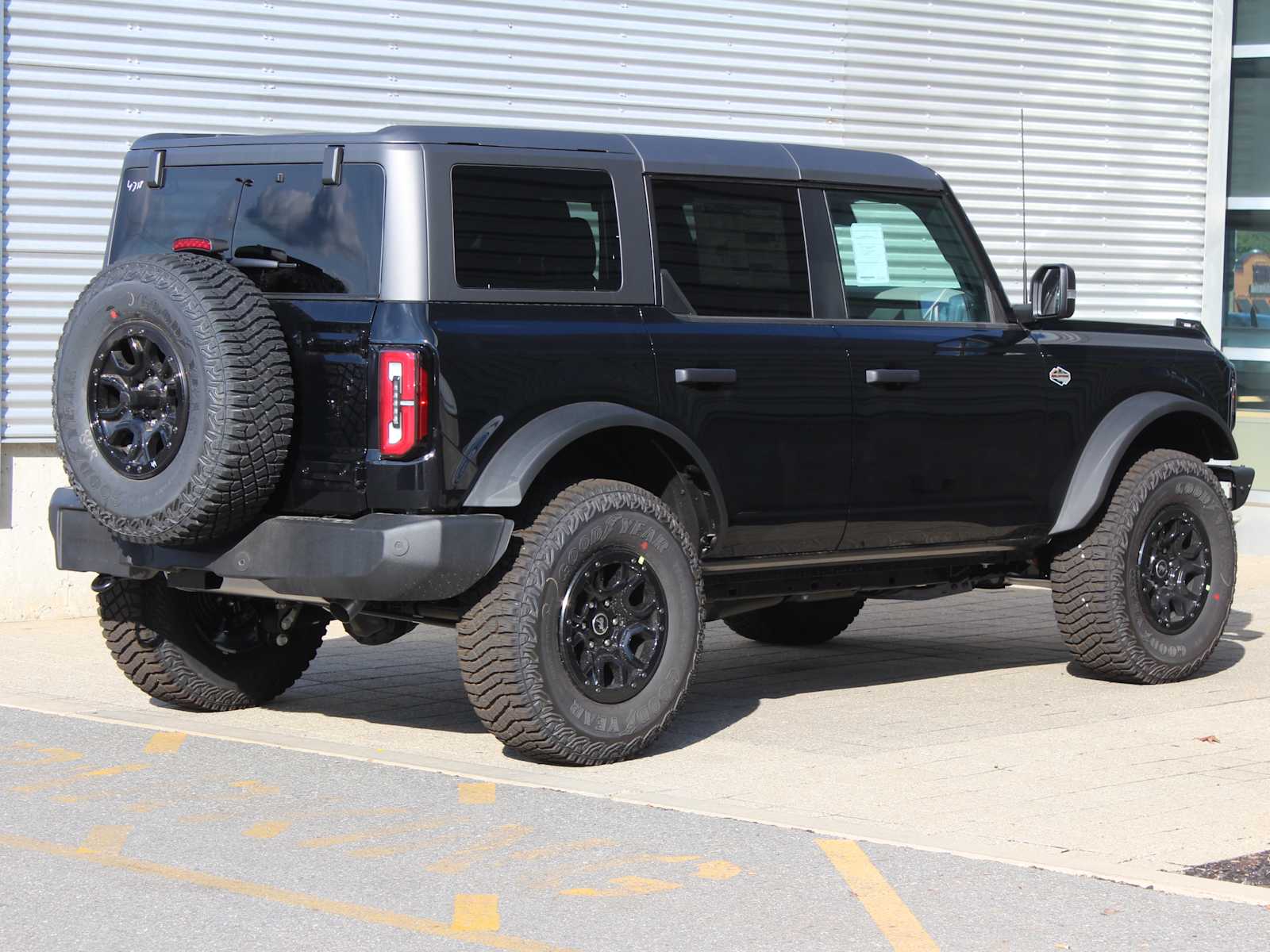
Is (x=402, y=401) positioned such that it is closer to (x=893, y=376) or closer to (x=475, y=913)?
(x=475, y=913)

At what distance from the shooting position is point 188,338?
659cm

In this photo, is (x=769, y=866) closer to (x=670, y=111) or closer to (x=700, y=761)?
(x=700, y=761)

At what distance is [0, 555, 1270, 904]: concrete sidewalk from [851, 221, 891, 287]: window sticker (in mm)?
1695

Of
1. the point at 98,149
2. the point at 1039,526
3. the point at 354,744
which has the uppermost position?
the point at 98,149

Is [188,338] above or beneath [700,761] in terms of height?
above

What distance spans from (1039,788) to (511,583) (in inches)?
71.5

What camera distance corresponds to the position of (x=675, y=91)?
1314 centimetres

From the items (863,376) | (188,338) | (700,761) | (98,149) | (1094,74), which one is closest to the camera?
(188,338)

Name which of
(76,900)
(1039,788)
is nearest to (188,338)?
(76,900)

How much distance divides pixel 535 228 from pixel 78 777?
7.76ft

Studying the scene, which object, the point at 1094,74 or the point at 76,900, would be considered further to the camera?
the point at 1094,74

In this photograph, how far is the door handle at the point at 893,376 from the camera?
780cm

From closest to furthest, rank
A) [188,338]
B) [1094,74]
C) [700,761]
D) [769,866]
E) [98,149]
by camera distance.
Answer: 1. [769,866]
2. [188,338]
3. [700,761]
4. [98,149]
5. [1094,74]

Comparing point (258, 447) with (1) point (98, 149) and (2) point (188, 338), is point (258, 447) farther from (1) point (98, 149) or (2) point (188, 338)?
(1) point (98, 149)
